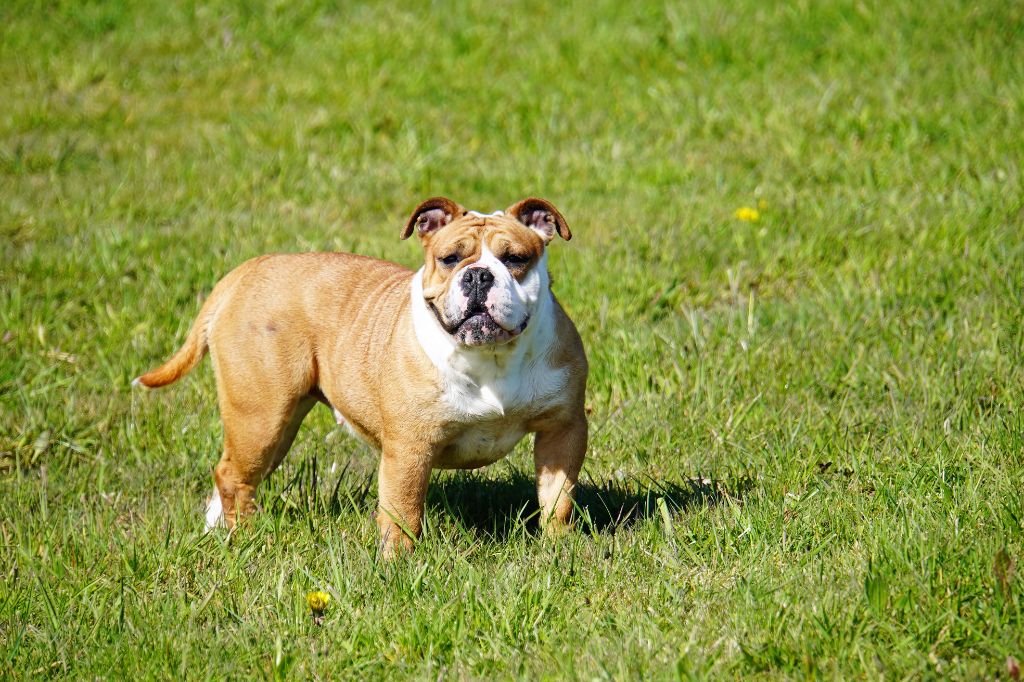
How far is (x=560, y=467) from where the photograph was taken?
4508mm

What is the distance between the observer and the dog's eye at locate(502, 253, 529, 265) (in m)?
4.30

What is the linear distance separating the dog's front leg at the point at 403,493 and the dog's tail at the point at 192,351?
4.23 ft

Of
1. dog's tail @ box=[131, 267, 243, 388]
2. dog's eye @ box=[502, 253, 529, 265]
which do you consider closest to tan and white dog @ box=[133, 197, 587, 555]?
dog's eye @ box=[502, 253, 529, 265]

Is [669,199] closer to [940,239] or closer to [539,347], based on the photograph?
[940,239]

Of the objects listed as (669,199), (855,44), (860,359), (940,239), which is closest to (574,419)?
(860,359)

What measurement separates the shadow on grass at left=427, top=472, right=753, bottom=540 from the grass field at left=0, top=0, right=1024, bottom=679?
0.07ft

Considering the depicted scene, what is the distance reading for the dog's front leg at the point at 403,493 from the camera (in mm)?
4383

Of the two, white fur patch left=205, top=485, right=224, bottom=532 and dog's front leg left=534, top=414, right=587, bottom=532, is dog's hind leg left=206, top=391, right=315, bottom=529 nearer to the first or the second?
white fur patch left=205, top=485, right=224, bottom=532

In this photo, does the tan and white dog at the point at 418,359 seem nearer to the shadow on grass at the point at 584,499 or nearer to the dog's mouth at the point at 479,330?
the dog's mouth at the point at 479,330

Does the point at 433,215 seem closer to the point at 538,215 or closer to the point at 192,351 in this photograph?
the point at 538,215

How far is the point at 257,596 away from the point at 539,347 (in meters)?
1.35

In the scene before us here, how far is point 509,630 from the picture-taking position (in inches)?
146

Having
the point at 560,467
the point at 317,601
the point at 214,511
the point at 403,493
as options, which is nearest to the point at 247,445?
the point at 214,511

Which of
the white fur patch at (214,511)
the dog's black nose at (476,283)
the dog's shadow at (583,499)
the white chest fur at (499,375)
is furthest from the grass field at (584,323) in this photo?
the dog's black nose at (476,283)
